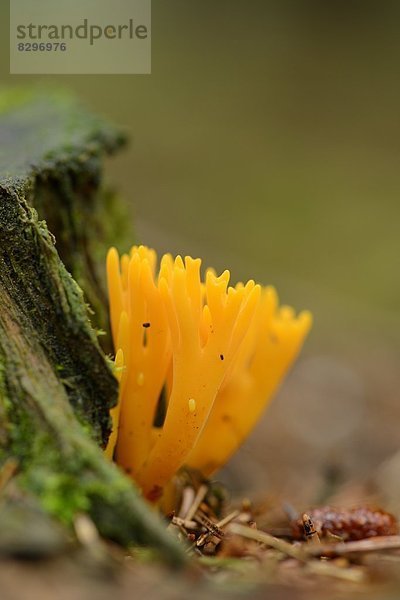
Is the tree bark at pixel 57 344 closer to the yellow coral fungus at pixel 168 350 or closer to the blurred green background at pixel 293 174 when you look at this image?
the yellow coral fungus at pixel 168 350

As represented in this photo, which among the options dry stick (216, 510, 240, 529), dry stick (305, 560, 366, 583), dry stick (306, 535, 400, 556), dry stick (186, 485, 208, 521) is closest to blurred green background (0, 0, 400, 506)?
dry stick (186, 485, 208, 521)

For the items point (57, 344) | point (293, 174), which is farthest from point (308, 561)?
point (293, 174)

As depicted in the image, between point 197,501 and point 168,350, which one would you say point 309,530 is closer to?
point 197,501

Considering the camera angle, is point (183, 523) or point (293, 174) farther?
point (293, 174)

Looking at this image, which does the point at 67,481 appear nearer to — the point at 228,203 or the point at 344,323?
the point at 344,323

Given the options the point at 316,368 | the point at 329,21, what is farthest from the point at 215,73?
the point at 316,368

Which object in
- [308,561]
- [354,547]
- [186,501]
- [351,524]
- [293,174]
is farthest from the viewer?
[293,174]
